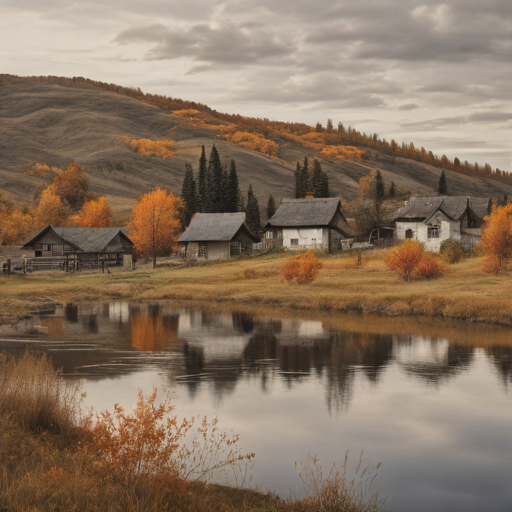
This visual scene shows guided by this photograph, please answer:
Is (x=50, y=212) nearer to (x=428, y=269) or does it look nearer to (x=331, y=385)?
(x=428, y=269)

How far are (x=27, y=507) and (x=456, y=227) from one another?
68.2 metres

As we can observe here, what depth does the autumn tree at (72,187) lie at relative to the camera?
121406mm

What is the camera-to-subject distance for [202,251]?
248ft

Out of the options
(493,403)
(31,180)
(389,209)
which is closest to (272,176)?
(31,180)

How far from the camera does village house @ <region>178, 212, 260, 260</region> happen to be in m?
74.4

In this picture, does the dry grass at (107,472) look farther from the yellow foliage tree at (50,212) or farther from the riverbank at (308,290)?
the yellow foliage tree at (50,212)

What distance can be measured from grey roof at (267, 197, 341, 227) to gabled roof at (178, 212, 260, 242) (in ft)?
14.9

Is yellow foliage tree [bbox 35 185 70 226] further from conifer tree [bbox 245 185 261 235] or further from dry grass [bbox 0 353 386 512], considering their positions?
dry grass [bbox 0 353 386 512]

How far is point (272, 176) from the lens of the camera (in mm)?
190500

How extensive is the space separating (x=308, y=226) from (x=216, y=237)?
38.6 ft

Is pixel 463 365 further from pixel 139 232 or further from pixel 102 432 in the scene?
pixel 139 232

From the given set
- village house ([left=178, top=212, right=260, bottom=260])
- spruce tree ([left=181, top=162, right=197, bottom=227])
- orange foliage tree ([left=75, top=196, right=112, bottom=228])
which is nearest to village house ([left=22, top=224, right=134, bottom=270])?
village house ([left=178, top=212, right=260, bottom=260])

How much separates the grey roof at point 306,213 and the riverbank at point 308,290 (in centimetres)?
1265

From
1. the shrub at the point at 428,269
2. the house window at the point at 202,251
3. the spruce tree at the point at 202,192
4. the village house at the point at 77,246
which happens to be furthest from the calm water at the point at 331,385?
the spruce tree at the point at 202,192
